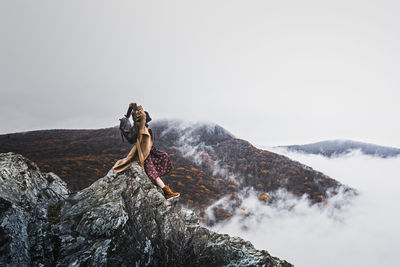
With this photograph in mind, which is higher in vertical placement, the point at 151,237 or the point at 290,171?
the point at 151,237

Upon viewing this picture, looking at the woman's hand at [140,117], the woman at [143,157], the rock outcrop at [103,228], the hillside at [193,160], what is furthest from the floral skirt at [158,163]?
the hillside at [193,160]

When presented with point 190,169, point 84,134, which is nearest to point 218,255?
point 190,169

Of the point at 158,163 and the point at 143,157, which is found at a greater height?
the point at 143,157

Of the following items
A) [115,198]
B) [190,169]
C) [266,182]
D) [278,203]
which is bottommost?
[278,203]

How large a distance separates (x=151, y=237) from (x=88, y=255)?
1728 mm

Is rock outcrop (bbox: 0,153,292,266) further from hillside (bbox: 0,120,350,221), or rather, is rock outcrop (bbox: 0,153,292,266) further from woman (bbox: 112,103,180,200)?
hillside (bbox: 0,120,350,221)

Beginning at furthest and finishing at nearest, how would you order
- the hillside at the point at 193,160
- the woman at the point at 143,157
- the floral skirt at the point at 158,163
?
the hillside at the point at 193,160 → the floral skirt at the point at 158,163 → the woman at the point at 143,157

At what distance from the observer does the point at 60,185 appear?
738cm

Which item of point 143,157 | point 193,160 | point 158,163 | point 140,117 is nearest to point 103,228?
point 143,157

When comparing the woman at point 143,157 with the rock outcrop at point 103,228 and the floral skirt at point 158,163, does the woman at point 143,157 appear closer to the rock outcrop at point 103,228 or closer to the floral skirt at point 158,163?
the floral skirt at point 158,163

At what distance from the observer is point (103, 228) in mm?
5172

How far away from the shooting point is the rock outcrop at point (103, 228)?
457cm

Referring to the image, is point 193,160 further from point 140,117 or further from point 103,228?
point 103,228

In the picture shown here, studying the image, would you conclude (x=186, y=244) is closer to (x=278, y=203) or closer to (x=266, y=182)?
(x=266, y=182)
